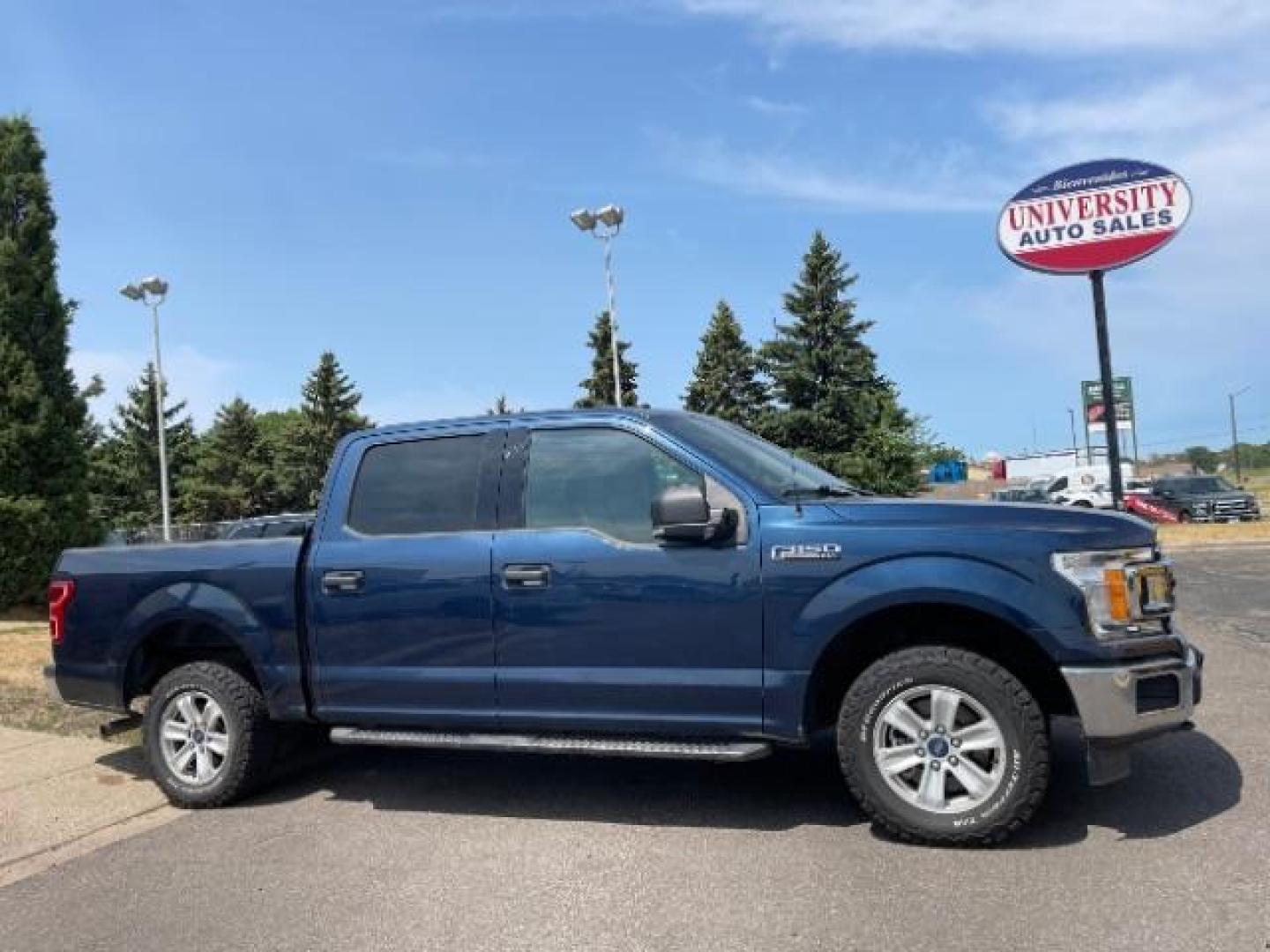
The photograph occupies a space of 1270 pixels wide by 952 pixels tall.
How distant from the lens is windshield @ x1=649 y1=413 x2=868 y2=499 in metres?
5.07

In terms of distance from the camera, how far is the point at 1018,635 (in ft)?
15.2

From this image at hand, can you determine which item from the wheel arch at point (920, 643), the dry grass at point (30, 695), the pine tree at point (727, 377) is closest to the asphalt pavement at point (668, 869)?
the wheel arch at point (920, 643)

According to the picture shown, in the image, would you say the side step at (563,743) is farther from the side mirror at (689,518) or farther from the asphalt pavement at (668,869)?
the side mirror at (689,518)

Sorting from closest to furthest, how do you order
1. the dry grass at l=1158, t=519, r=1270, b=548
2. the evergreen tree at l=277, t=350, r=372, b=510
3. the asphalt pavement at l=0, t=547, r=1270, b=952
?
the asphalt pavement at l=0, t=547, r=1270, b=952, the dry grass at l=1158, t=519, r=1270, b=548, the evergreen tree at l=277, t=350, r=372, b=510

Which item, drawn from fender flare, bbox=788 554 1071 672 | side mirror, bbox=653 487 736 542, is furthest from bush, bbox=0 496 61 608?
fender flare, bbox=788 554 1071 672

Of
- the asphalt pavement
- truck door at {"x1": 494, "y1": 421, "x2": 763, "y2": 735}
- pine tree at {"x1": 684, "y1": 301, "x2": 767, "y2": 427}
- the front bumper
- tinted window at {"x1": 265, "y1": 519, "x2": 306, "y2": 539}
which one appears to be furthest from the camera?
pine tree at {"x1": 684, "y1": 301, "x2": 767, "y2": 427}

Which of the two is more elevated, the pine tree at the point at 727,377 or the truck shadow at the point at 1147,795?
the pine tree at the point at 727,377

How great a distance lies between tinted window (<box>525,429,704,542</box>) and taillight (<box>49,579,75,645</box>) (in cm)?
291

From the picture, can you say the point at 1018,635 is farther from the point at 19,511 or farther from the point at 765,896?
the point at 19,511

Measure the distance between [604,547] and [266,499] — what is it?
55931 millimetres

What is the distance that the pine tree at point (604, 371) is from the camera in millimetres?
45562

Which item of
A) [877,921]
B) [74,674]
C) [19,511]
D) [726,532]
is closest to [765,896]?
[877,921]

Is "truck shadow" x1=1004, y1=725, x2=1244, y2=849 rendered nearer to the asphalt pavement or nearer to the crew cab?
the asphalt pavement

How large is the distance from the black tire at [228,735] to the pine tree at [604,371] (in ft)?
128
